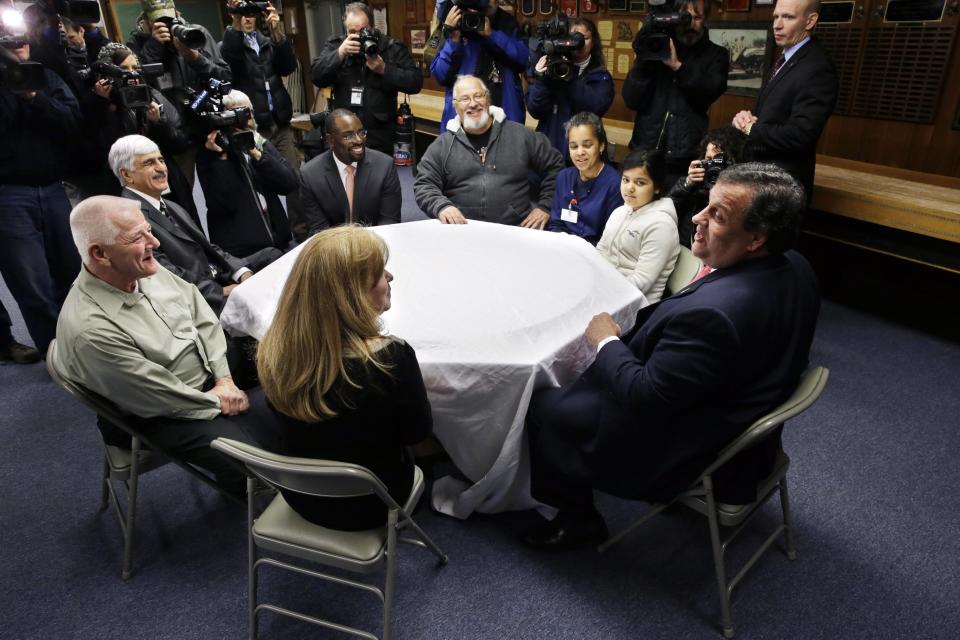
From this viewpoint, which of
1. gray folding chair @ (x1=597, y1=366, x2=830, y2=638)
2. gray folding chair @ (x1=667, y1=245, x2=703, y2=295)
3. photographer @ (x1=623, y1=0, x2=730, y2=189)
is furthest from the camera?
photographer @ (x1=623, y1=0, x2=730, y2=189)

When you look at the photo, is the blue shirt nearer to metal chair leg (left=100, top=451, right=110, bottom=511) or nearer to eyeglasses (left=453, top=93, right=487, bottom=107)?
eyeglasses (left=453, top=93, right=487, bottom=107)

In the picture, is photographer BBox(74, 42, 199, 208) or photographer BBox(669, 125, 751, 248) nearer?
photographer BBox(669, 125, 751, 248)

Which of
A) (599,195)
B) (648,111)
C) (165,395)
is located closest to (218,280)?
(165,395)

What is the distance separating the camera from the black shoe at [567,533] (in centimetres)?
207

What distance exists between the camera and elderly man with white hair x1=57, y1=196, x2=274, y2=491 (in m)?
1.79

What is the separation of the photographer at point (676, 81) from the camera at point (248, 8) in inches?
103

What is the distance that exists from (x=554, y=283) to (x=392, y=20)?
653 centimetres

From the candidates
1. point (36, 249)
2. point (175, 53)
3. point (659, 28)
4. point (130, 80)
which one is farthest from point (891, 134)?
point (36, 249)

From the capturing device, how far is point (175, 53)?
12.7 ft

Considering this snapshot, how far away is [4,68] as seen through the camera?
275cm

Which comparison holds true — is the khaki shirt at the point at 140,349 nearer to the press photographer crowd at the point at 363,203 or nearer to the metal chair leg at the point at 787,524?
the press photographer crowd at the point at 363,203

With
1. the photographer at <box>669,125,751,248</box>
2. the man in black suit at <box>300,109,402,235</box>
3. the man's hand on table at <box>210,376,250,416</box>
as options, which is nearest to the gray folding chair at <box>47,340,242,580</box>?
the man's hand on table at <box>210,376,250,416</box>

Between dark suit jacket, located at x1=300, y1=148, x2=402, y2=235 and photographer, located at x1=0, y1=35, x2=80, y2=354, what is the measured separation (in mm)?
1161

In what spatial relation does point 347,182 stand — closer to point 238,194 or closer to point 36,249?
point 238,194
